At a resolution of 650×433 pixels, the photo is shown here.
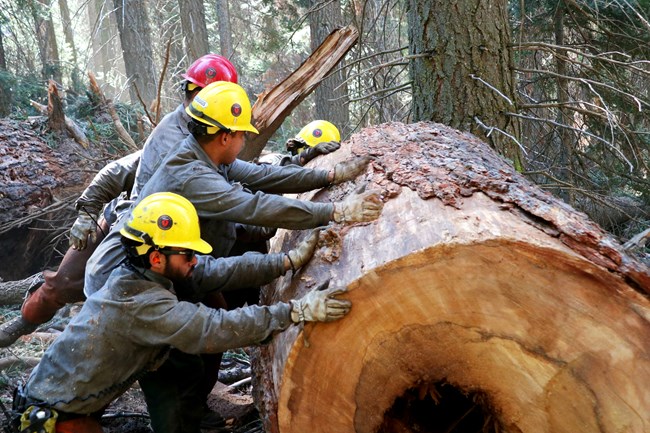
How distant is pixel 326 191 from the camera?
12.6 feet

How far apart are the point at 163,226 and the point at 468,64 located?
299cm

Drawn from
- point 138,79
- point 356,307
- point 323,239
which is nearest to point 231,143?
point 323,239

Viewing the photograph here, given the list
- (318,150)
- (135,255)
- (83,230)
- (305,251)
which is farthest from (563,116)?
(135,255)

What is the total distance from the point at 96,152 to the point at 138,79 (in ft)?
19.6

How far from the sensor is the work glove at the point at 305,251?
3.06 metres

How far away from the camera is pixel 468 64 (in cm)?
497

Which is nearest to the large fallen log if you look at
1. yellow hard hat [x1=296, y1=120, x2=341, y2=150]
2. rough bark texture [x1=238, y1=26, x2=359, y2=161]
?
yellow hard hat [x1=296, y1=120, x2=341, y2=150]

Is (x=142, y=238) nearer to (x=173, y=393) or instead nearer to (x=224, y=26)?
(x=173, y=393)

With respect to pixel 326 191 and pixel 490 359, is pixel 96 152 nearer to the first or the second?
pixel 326 191

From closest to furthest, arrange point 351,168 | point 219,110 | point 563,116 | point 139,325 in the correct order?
point 139,325 < point 219,110 < point 351,168 < point 563,116

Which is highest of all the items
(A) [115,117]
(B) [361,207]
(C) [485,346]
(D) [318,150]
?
(A) [115,117]

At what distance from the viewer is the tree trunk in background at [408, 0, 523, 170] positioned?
495cm

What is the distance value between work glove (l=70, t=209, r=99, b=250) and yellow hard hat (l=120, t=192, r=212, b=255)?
1.64 m

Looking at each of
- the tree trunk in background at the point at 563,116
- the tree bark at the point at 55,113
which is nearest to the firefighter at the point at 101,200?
the tree trunk in background at the point at 563,116
